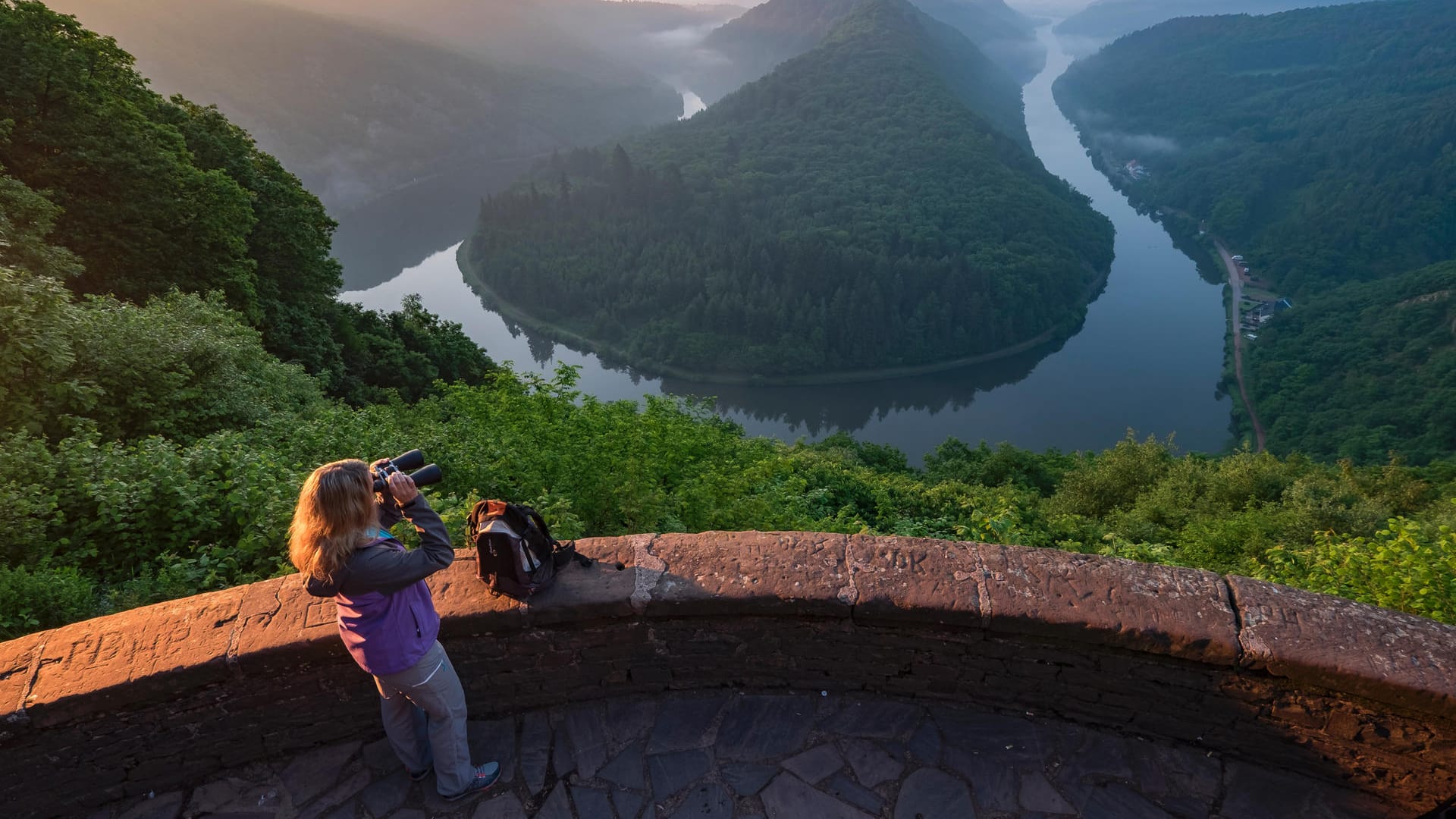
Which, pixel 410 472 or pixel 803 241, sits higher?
pixel 410 472

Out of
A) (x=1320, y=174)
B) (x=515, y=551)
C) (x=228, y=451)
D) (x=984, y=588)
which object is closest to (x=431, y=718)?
(x=515, y=551)

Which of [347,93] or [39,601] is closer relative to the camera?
[39,601]

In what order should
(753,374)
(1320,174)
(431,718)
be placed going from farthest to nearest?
(1320,174) → (753,374) → (431,718)

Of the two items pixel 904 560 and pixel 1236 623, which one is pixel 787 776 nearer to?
pixel 904 560

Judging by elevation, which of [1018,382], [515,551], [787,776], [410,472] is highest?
[410,472]

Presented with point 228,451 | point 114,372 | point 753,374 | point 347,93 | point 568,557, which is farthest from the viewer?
point 347,93

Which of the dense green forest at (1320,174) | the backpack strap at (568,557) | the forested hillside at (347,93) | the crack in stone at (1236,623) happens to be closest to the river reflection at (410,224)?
the forested hillside at (347,93)

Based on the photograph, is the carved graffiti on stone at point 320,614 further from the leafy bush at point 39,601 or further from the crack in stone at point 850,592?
the crack in stone at point 850,592

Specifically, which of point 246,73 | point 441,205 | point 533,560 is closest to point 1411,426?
point 533,560
